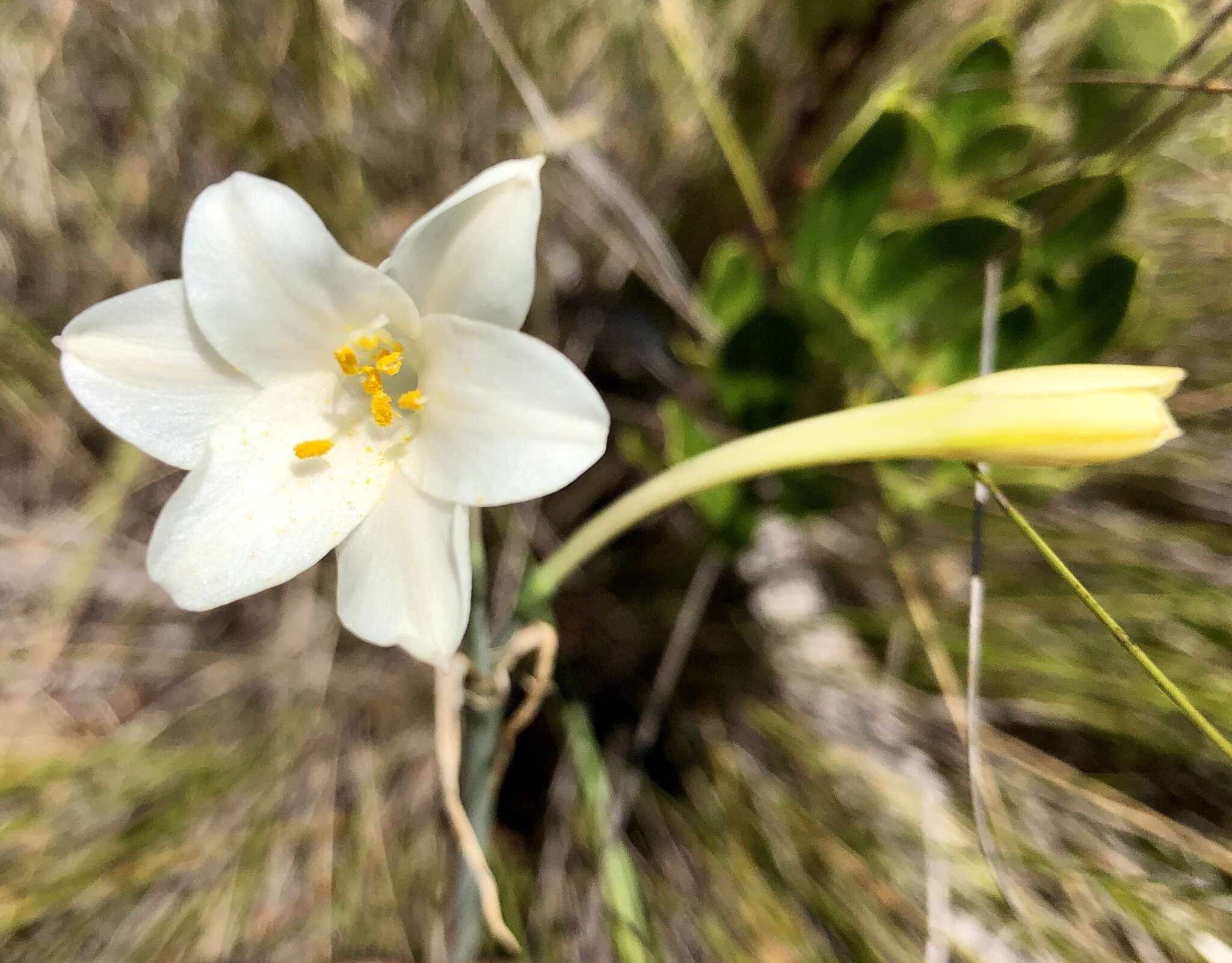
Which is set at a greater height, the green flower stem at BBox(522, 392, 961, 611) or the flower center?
the flower center

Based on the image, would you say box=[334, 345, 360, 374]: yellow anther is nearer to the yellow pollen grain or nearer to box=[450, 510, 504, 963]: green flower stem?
the yellow pollen grain

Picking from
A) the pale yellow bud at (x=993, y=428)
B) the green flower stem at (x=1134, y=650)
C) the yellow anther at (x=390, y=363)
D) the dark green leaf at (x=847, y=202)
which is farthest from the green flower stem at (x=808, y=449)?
the dark green leaf at (x=847, y=202)

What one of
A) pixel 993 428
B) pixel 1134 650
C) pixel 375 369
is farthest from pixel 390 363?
pixel 1134 650

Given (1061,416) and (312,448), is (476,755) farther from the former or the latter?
(1061,416)

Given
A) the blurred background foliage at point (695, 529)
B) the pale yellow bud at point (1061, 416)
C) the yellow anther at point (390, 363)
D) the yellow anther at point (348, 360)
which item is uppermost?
the yellow anther at point (348, 360)

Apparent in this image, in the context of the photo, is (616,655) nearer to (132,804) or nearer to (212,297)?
(132,804)

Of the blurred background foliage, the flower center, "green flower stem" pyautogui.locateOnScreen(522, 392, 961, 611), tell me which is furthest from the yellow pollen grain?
the blurred background foliage

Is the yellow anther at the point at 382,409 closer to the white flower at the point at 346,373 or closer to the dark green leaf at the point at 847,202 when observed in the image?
the white flower at the point at 346,373
